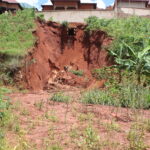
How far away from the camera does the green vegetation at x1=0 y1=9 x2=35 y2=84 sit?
53.2ft

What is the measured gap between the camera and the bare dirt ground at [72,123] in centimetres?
644

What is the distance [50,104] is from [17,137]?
3.30 metres

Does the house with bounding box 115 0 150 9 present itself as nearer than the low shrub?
No

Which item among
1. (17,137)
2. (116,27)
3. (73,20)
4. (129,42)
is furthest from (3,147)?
(73,20)

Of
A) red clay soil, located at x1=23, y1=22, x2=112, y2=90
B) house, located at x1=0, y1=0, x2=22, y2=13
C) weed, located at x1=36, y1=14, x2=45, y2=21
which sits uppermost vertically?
house, located at x1=0, y1=0, x2=22, y2=13

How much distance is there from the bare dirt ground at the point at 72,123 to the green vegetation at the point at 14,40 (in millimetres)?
6414

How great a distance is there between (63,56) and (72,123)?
13880 millimetres

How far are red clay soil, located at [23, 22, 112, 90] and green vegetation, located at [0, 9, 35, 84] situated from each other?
482 millimetres

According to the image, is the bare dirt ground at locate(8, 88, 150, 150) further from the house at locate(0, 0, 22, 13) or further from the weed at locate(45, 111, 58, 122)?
the house at locate(0, 0, 22, 13)

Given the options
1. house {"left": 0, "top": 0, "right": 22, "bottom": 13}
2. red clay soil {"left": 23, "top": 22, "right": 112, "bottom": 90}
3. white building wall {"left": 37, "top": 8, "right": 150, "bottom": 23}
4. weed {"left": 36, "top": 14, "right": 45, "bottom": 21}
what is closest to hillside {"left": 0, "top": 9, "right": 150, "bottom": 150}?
red clay soil {"left": 23, "top": 22, "right": 112, "bottom": 90}

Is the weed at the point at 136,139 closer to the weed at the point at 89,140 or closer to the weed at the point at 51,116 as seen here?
the weed at the point at 89,140

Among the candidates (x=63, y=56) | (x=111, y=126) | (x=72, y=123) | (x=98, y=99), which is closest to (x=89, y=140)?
(x=111, y=126)

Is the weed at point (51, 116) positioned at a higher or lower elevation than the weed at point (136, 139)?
lower

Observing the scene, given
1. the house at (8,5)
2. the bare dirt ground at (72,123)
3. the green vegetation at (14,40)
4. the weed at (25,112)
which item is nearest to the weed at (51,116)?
the bare dirt ground at (72,123)
